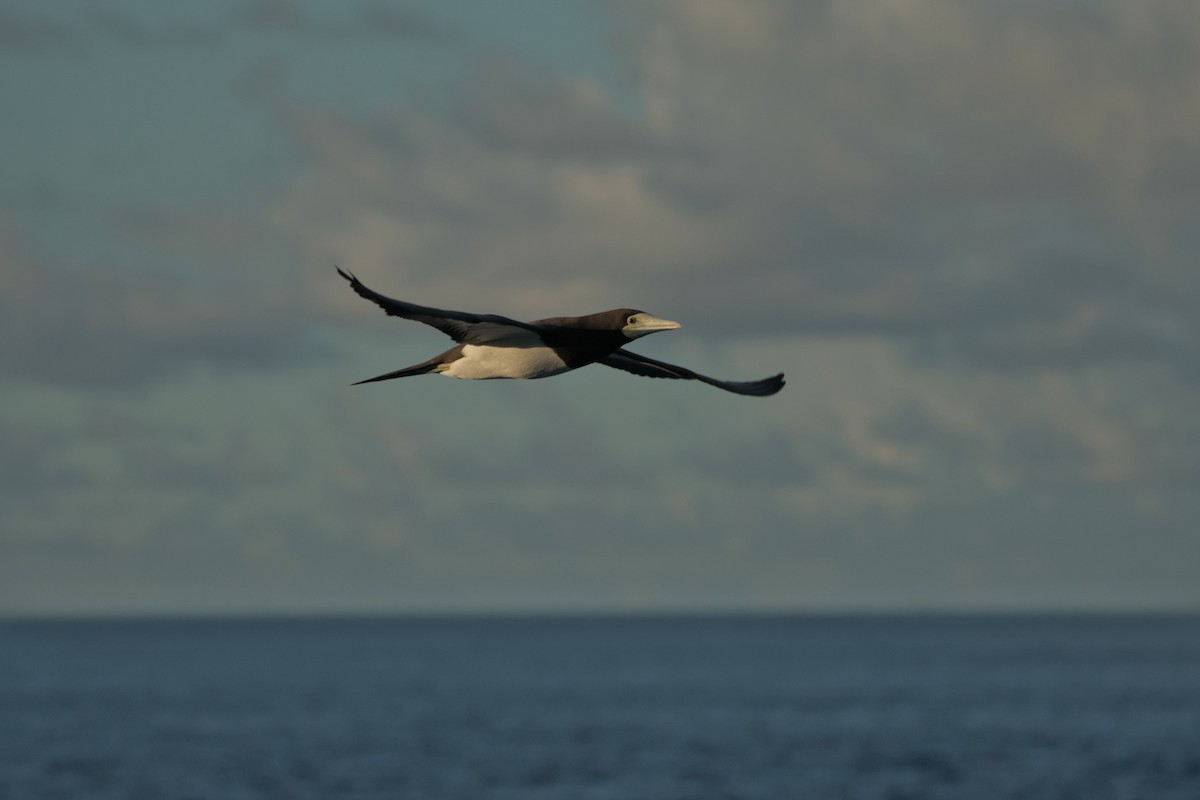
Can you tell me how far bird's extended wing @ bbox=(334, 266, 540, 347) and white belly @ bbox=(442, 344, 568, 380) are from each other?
95 mm

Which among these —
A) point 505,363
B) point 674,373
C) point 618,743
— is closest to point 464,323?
point 505,363

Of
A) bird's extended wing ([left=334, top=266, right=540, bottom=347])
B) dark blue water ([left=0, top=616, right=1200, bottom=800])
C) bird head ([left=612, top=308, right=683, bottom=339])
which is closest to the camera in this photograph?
bird's extended wing ([left=334, top=266, right=540, bottom=347])

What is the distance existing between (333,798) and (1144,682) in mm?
119484

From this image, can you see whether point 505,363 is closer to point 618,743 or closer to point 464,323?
point 464,323

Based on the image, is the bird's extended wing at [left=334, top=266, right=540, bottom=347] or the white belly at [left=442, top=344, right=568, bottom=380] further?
the white belly at [left=442, top=344, right=568, bottom=380]

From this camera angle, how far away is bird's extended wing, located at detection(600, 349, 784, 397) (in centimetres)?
2080

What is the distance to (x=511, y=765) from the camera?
101 meters

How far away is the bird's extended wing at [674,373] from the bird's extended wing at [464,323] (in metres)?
1.59

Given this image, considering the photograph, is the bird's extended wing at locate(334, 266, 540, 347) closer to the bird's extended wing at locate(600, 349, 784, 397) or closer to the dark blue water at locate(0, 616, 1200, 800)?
the bird's extended wing at locate(600, 349, 784, 397)

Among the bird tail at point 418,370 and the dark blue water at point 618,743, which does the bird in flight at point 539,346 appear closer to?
the bird tail at point 418,370

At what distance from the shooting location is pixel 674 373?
21188mm

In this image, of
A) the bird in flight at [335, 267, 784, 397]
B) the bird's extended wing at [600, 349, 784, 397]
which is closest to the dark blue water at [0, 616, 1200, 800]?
the bird's extended wing at [600, 349, 784, 397]

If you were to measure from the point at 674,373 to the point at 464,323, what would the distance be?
371 centimetres

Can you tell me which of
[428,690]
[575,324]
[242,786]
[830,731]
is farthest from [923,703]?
[575,324]
